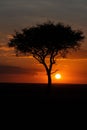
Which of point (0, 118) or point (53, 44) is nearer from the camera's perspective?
point (0, 118)

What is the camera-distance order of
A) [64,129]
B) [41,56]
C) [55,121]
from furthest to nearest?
[41,56], [55,121], [64,129]

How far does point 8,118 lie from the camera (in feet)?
78.6

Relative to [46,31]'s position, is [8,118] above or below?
below

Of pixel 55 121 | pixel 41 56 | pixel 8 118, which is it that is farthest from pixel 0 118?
pixel 41 56

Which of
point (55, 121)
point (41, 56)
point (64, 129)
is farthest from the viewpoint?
point (41, 56)

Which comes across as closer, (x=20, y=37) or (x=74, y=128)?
(x=74, y=128)

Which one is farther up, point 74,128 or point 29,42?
point 29,42

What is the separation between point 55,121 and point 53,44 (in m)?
39.9

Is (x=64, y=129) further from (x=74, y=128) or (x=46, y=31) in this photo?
(x=46, y=31)

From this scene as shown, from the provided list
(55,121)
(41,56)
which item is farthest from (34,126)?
(41,56)

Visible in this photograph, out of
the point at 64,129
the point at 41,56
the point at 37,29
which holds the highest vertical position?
the point at 37,29

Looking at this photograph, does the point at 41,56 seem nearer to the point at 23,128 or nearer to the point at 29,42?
the point at 29,42

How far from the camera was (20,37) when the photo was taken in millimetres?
63500

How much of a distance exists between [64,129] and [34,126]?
1702mm
